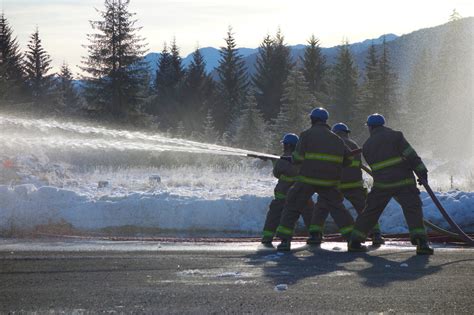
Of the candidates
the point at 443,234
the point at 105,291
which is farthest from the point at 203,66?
the point at 105,291

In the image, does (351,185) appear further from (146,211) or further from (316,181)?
(146,211)

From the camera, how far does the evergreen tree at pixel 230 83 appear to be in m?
55.8

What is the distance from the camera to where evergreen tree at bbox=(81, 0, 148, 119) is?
36.2 m

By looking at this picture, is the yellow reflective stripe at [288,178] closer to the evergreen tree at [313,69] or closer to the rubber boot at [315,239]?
the rubber boot at [315,239]

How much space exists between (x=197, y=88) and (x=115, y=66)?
20.7m

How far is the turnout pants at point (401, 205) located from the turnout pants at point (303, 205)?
68 cm

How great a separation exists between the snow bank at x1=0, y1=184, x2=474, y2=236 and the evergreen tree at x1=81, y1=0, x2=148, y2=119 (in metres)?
21.1

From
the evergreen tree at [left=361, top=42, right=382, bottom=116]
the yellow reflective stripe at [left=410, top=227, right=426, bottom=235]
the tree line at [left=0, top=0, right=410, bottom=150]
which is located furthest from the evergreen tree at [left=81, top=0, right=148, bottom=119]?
the yellow reflective stripe at [left=410, top=227, right=426, bottom=235]

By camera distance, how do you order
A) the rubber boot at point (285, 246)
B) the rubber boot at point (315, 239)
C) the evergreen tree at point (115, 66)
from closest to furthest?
the rubber boot at point (285, 246) → the rubber boot at point (315, 239) → the evergreen tree at point (115, 66)

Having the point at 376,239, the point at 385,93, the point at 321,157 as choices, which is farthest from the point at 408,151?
the point at 385,93

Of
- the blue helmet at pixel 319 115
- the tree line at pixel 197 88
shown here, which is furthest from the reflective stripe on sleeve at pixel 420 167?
the tree line at pixel 197 88

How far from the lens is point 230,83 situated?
5697 cm

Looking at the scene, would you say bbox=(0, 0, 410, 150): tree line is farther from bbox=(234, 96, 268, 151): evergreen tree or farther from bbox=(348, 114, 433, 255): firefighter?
bbox=(348, 114, 433, 255): firefighter

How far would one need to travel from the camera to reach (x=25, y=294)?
7.00m
